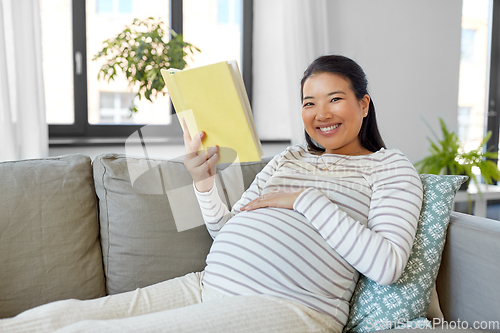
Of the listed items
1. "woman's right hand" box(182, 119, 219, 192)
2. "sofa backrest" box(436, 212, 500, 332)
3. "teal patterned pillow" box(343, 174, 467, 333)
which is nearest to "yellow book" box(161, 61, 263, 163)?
"woman's right hand" box(182, 119, 219, 192)

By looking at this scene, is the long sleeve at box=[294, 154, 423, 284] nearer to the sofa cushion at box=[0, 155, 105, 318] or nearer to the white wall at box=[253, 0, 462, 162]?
the sofa cushion at box=[0, 155, 105, 318]

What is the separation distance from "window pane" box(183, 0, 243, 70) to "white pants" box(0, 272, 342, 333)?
1875 mm

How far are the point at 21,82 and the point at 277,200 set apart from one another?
55.0 inches

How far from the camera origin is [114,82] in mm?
2506

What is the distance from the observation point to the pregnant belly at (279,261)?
1.00m

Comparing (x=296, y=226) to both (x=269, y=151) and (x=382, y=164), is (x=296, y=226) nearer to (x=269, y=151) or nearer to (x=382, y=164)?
(x=382, y=164)

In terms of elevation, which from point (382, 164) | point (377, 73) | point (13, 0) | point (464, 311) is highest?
point (13, 0)

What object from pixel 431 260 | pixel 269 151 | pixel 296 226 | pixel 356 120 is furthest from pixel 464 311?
pixel 269 151

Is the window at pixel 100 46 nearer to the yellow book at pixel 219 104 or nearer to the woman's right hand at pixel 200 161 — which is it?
the woman's right hand at pixel 200 161

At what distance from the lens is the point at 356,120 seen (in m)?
1.25

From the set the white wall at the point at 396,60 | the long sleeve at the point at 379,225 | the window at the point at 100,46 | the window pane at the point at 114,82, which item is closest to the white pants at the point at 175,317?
the long sleeve at the point at 379,225

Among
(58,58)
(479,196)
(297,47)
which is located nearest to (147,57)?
(58,58)

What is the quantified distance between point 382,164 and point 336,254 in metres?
→ 0.30

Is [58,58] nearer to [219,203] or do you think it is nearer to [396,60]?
[219,203]
